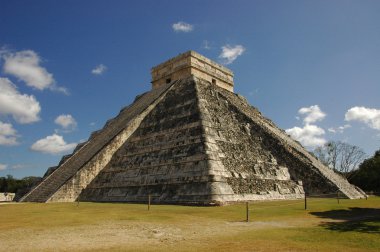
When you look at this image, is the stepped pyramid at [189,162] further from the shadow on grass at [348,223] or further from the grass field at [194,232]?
the shadow on grass at [348,223]

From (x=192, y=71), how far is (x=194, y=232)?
1853cm

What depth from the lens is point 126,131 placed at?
70.0 ft

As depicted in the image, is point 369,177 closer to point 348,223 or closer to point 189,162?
point 189,162

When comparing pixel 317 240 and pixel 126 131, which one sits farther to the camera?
pixel 126 131

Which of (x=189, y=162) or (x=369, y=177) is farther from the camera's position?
(x=369, y=177)

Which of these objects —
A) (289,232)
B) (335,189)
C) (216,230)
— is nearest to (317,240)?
(289,232)

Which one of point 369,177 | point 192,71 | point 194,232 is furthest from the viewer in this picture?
point 369,177

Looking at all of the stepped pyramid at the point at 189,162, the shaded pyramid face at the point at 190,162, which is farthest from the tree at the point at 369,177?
the shaded pyramid face at the point at 190,162

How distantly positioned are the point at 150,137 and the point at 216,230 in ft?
39.8

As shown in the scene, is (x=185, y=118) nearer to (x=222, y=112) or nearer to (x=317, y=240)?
(x=222, y=112)

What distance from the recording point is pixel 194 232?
773 cm

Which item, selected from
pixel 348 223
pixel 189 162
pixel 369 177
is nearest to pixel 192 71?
pixel 189 162

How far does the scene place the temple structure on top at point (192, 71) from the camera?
82.8ft

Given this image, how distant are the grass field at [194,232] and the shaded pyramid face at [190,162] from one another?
4017mm
